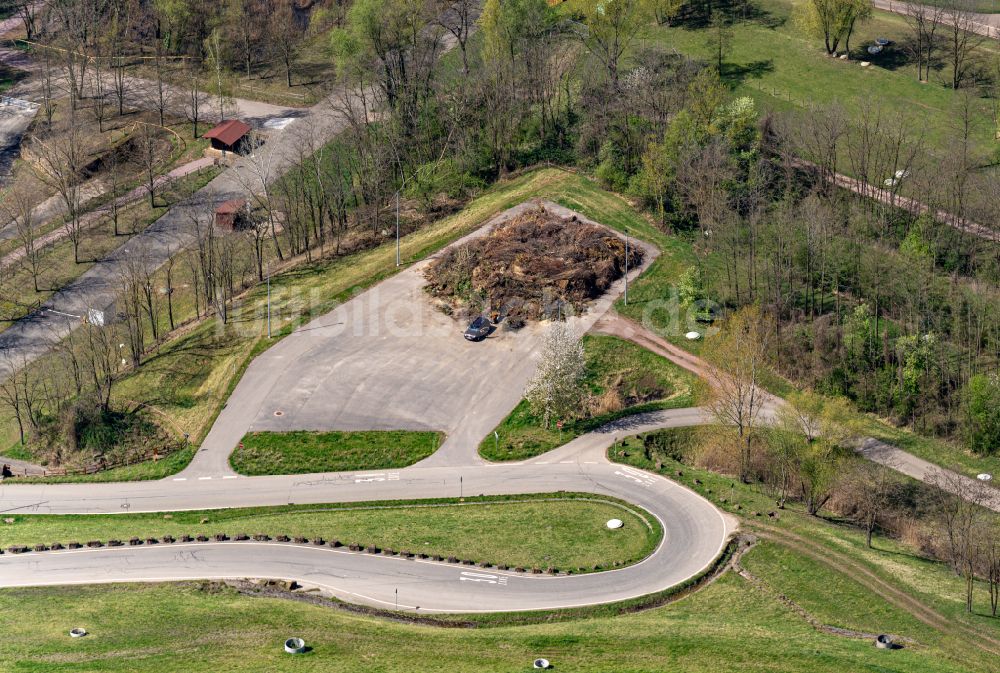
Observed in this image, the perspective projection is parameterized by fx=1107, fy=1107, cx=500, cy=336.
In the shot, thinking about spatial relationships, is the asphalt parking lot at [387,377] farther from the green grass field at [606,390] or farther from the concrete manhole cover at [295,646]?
the concrete manhole cover at [295,646]

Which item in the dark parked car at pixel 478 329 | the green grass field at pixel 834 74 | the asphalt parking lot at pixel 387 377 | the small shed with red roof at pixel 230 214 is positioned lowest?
the asphalt parking lot at pixel 387 377

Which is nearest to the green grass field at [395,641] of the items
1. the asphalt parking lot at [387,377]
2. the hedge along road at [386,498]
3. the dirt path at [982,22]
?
the hedge along road at [386,498]

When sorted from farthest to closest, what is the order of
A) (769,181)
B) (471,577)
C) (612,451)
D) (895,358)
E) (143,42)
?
1. (143,42)
2. (769,181)
3. (895,358)
4. (612,451)
5. (471,577)

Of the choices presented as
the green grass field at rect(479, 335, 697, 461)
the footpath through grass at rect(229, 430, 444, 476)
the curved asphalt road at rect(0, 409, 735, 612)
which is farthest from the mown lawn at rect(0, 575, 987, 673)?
the green grass field at rect(479, 335, 697, 461)

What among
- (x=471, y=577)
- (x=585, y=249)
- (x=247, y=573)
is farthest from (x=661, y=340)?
(x=247, y=573)

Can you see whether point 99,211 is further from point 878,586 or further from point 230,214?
point 878,586

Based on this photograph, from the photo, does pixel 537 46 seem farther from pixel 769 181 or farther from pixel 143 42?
pixel 143 42

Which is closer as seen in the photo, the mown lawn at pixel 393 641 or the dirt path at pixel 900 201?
the mown lawn at pixel 393 641
